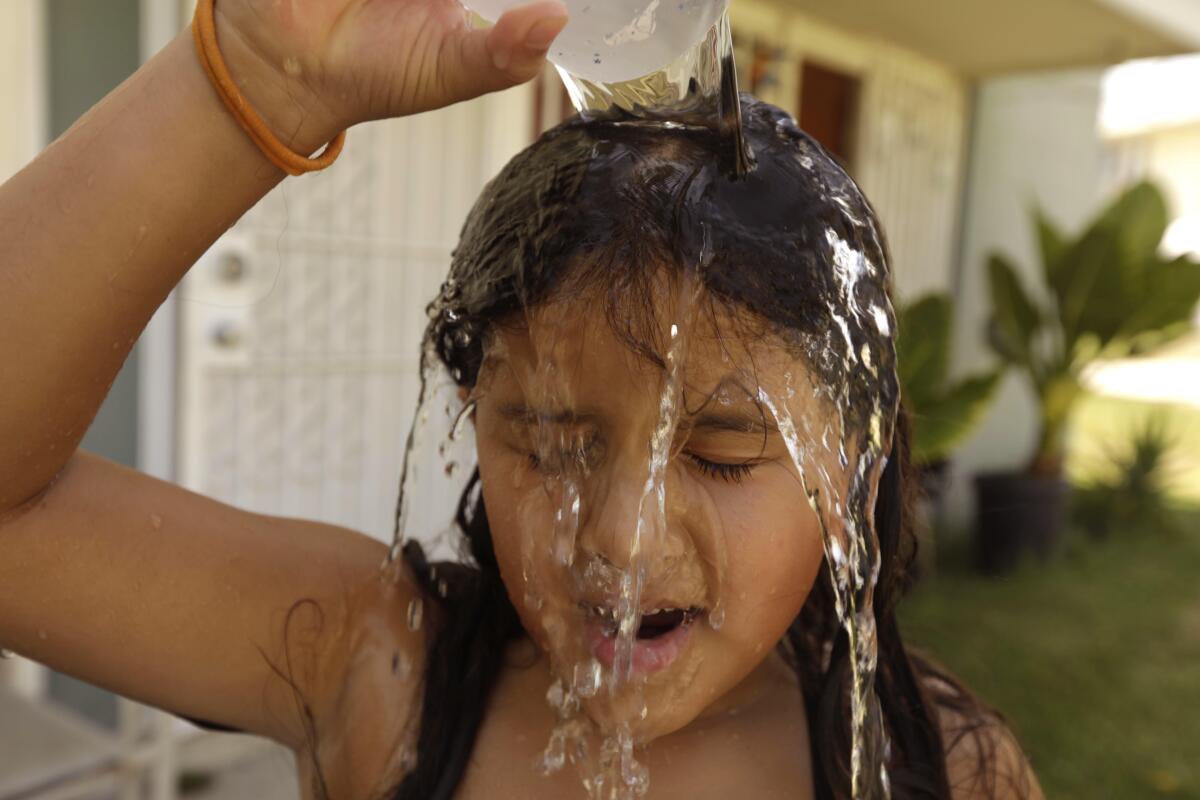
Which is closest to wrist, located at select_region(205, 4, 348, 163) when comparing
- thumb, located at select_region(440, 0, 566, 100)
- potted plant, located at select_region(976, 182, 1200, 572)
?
thumb, located at select_region(440, 0, 566, 100)

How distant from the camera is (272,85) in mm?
1010

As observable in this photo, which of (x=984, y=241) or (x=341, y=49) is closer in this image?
(x=341, y=49)

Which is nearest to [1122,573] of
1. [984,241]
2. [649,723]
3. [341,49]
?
[984,241]

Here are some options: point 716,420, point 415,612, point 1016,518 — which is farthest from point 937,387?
point 716,420

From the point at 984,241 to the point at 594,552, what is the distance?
8032 millimetres

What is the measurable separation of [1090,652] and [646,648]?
16.6 feet

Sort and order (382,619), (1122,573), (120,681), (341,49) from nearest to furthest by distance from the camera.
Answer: (341,49) → (120,681) → (382,619) → (1122,573)

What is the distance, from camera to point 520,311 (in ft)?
3.81

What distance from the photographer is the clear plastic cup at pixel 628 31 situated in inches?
37.8

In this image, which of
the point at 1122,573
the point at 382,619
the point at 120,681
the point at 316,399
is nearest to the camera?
the point at 120,681

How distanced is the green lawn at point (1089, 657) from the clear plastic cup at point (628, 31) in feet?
8.26

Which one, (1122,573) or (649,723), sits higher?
(649,723)

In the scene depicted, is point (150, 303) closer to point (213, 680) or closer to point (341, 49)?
point (341, 49)

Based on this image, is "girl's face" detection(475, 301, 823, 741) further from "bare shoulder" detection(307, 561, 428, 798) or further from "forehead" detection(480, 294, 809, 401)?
"bare shoulder" detection(307, 561, 428, 798)
